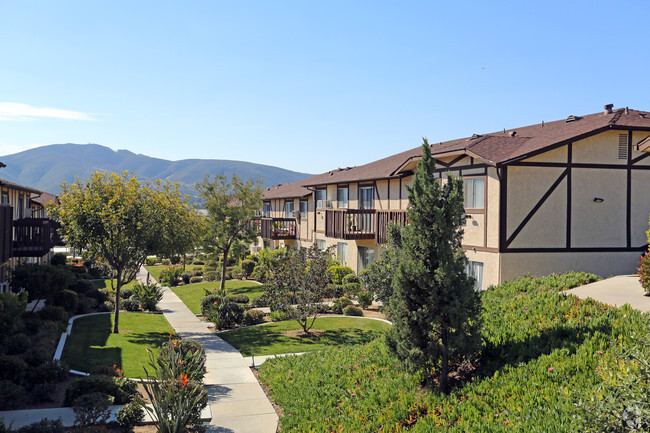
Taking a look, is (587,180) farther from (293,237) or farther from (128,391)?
(293,237)

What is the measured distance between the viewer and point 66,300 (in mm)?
23203

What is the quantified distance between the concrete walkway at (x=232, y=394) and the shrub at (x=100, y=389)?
1.98 metres

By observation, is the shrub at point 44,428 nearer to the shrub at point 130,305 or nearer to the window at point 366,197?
the shrub at point 130,305

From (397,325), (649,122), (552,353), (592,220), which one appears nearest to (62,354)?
(397,325)

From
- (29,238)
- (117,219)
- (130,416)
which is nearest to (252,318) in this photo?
(117,219)

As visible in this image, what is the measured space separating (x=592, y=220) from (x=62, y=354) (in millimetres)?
19489

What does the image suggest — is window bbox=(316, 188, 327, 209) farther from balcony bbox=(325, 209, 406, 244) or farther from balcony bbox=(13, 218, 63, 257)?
balcony bbox=(13, 218, 63, 257)

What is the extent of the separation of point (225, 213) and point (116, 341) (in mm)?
15958

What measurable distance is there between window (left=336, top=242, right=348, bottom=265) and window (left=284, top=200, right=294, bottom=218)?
37.8 feet

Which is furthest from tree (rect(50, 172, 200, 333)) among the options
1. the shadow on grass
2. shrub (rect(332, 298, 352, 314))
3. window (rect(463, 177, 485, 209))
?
the shadow on grass

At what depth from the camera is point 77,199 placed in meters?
19.8

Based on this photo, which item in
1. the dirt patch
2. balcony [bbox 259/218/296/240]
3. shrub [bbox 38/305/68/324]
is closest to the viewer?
the dirt patch

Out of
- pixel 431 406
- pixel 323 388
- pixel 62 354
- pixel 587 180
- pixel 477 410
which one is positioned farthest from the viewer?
pixel 587 180

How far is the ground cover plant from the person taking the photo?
308 inches
